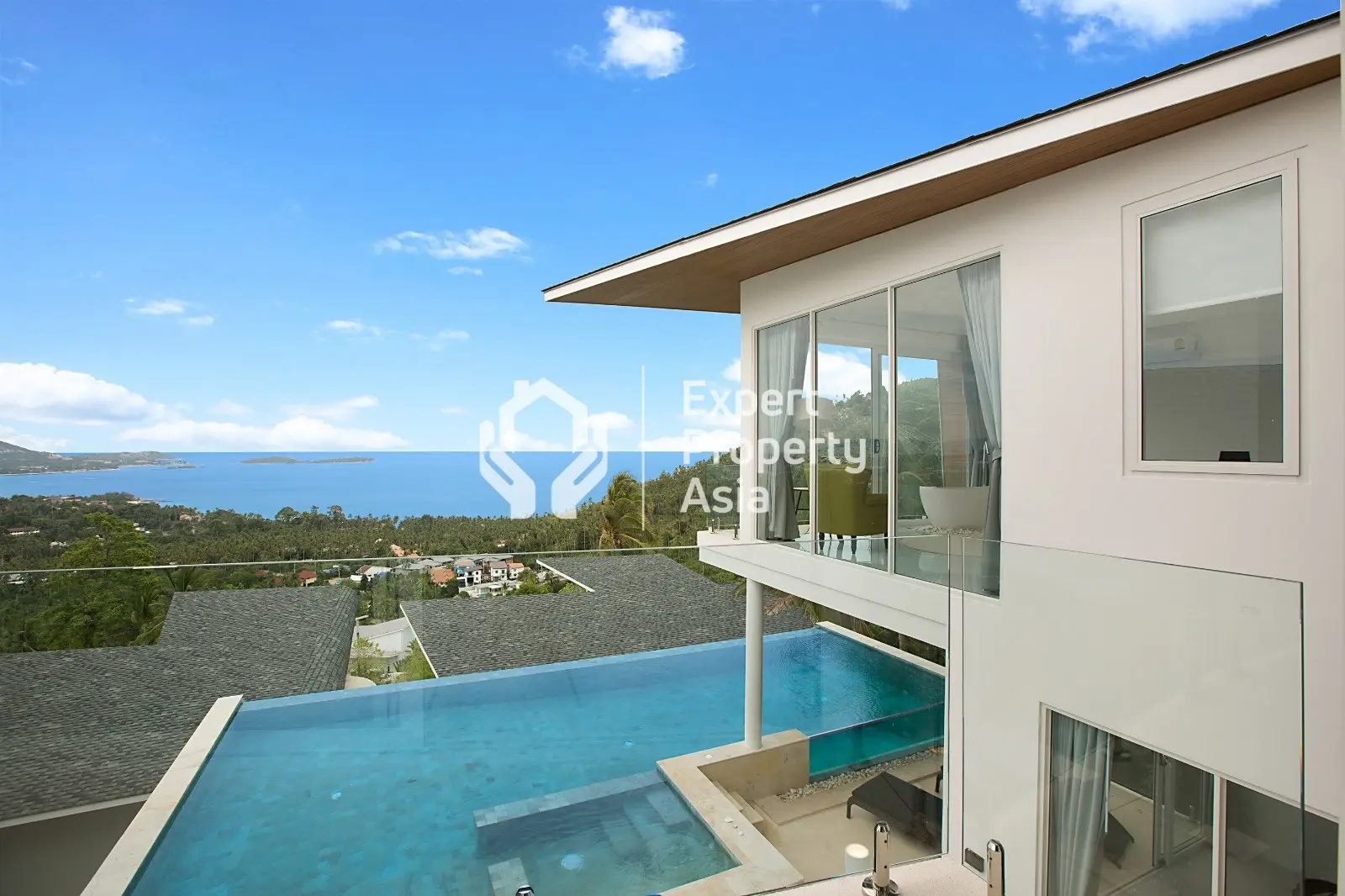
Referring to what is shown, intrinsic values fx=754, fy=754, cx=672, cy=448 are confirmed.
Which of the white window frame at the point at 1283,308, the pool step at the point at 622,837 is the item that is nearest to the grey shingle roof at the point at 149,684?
the pool step at the point at 622,837

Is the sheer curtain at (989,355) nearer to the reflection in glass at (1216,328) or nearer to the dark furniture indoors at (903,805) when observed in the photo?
the reflection in glass at (1216,328)

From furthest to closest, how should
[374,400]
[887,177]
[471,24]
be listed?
[374,400]
[471,24]
[887,177]

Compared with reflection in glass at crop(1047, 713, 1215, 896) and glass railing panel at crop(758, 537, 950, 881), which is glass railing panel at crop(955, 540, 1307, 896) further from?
glass railing panel at crop(758, 537, 950, 881)

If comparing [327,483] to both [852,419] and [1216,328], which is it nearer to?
[852,419]

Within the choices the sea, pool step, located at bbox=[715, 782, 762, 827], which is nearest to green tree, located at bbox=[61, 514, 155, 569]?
pool step, located at bbox=[715, 782, 762, 827]

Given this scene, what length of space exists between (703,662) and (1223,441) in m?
2.72

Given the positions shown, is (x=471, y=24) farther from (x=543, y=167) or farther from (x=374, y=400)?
(x=374, y=400)

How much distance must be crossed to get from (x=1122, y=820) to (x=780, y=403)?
13.9 ft

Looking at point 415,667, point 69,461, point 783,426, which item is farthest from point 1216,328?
point 69,461

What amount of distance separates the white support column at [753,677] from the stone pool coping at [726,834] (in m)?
0.14

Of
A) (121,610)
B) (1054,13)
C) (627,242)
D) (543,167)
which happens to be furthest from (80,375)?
(1054,13)

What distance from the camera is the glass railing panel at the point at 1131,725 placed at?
256cm

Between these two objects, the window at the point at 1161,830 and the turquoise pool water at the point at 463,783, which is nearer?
the window at the point at 1161,830

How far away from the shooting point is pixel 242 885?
2807 millimetres
